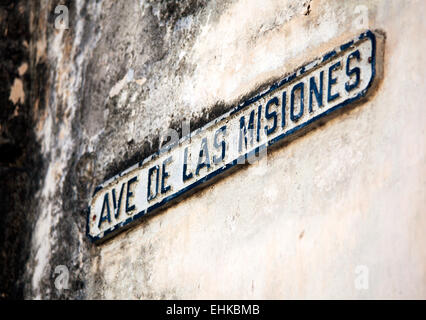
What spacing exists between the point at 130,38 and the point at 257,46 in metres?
0.86

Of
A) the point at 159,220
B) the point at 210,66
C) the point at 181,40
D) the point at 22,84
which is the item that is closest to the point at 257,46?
the point at 210,66

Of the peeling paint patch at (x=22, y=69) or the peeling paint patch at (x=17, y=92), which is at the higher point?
the peeling paint patch at (x=22, y=69)

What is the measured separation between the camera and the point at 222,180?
2.96m

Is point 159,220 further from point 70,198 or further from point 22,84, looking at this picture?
point 22,84

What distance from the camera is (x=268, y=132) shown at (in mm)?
2781

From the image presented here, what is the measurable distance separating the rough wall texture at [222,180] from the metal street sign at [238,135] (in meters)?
0.05

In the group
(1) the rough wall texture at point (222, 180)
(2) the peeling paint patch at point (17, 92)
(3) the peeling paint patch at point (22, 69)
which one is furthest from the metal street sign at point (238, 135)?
(3) the peeling paint patch at point (22, 69)

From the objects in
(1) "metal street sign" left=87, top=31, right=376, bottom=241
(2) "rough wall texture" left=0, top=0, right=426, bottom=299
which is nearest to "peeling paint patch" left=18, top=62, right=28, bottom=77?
(2) "rough wall texture" left=0, top=0, right=426, bottom=299

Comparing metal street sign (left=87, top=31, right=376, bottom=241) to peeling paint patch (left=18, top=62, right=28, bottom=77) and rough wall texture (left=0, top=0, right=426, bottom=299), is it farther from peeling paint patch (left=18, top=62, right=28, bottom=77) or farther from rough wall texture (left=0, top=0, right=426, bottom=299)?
peeling paint patch (left=18, top=62, right=28, bottom=77)

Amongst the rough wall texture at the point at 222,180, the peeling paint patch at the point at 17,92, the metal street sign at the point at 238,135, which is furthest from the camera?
the peeling paint patch at the point at 17,92

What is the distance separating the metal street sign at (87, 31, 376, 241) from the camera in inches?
101

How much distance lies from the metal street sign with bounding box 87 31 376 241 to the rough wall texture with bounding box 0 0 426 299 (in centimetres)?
5

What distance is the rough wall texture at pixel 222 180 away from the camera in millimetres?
2395

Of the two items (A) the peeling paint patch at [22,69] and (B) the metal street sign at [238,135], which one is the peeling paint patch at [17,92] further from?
(B) the metal street sign at [238,135]
